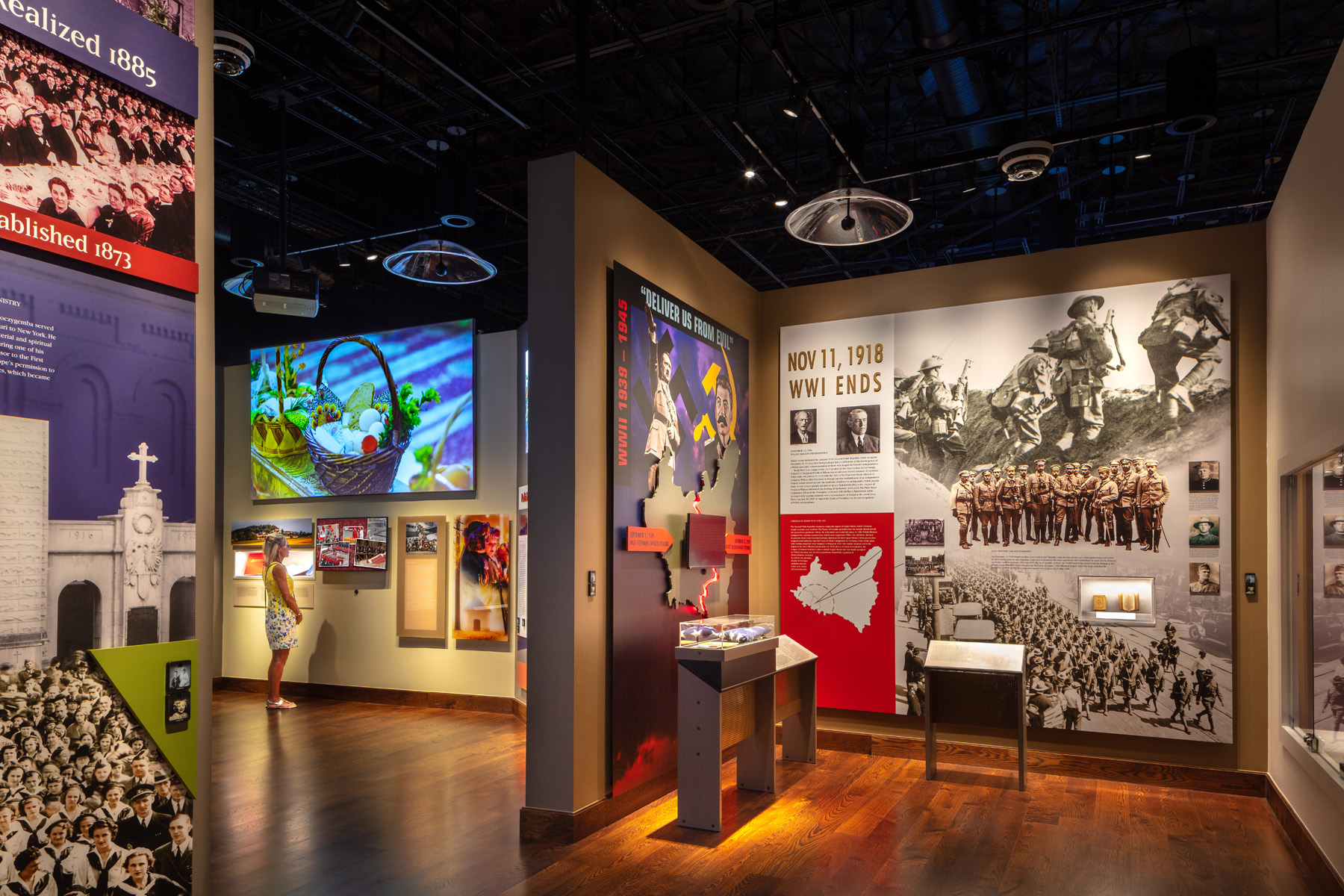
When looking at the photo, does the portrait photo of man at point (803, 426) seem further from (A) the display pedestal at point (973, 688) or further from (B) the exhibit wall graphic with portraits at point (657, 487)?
(A) the display pedestal at point (973, 688)

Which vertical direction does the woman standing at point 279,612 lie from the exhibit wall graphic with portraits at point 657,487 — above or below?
below

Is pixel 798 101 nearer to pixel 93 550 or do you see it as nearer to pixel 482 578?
pixel 482 578

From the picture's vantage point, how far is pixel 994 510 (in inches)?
265

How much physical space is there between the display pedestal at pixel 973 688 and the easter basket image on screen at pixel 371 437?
5.74 metres

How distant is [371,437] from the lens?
9.38 metres

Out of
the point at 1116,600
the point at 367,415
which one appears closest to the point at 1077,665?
the point at 1116,600

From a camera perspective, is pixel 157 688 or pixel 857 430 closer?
pixel 157 688

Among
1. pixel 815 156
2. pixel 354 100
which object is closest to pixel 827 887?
pixel 354 100

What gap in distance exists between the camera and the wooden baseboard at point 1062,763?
19.5 ft

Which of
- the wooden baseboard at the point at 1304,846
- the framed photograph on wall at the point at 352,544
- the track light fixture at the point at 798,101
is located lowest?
the wooden baseboard at the point at 1304,846

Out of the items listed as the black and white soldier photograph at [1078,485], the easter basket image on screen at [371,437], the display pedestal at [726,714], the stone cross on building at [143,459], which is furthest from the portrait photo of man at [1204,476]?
the easter basket image on screen at [371,437]

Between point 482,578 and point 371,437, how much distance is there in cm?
208

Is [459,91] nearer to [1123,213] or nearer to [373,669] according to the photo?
[373,669]

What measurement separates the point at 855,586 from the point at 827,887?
10.4ft
